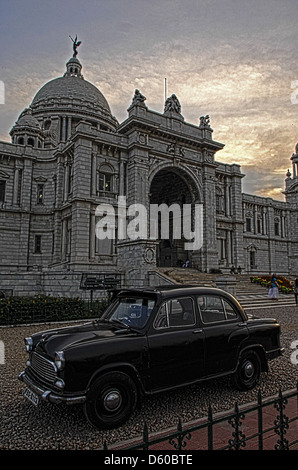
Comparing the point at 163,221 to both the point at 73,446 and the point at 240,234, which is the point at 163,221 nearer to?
the point at 240,234

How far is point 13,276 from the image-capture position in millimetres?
19328

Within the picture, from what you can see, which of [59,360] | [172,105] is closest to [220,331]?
[59,360]

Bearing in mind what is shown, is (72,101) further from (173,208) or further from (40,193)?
(173,208)

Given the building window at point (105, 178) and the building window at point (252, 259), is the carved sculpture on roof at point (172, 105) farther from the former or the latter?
the building window at point (252, 259)

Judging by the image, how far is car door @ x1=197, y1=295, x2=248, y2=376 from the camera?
192 inches

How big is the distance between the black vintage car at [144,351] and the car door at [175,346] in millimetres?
13

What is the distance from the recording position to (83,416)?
4305mm

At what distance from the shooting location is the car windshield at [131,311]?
475 cm

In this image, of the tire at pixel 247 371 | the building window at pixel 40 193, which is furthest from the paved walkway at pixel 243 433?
the building window at pixel 40 193

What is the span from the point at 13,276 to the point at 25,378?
16143 millimetres

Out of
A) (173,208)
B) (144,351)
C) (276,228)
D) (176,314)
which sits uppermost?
(173,208)

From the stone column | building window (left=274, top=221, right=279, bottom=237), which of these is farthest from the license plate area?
building window (left=274, top=221, right=279, bottom=237)

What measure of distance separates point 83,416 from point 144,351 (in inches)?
47.3

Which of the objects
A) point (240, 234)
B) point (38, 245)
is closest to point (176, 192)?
point (240, 234)
